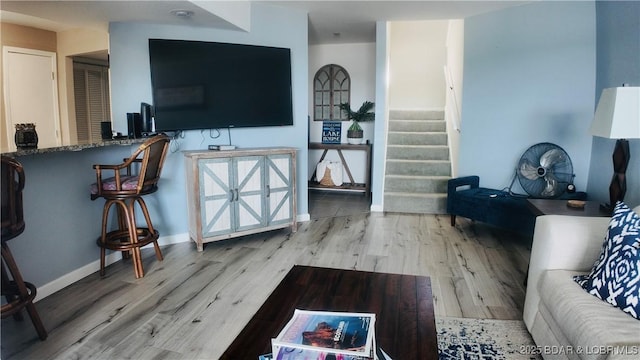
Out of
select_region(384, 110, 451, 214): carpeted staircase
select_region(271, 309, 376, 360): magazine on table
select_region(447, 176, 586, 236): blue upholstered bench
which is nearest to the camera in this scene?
select_region(271, 309, 376, 360): magazine on table

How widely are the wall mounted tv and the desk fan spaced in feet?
8.01

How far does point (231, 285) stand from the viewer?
2.71m

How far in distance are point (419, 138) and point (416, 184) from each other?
0.91 m

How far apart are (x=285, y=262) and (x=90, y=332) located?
1.43 metres

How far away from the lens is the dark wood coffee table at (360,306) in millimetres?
1281

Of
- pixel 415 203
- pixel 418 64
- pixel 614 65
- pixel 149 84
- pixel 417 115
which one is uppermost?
pixel 418 64

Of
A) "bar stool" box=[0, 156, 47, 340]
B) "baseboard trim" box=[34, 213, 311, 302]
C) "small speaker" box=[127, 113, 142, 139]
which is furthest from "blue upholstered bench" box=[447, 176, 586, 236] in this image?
"bar stool" box=[0, 156, 47, 340]

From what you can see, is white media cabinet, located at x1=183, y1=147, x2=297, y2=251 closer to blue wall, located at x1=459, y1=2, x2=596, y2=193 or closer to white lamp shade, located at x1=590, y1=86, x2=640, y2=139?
blue wall, located at x1=459, y1=2, x2=596, y2=193

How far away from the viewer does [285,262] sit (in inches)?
124

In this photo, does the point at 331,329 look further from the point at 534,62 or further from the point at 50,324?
the point at 534,62

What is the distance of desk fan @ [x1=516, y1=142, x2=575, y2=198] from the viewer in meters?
3.57

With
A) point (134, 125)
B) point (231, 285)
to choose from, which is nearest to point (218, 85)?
point (134, 125)

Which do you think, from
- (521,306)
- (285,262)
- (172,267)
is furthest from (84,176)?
(521,306)

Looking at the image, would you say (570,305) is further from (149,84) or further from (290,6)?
(290,6)
